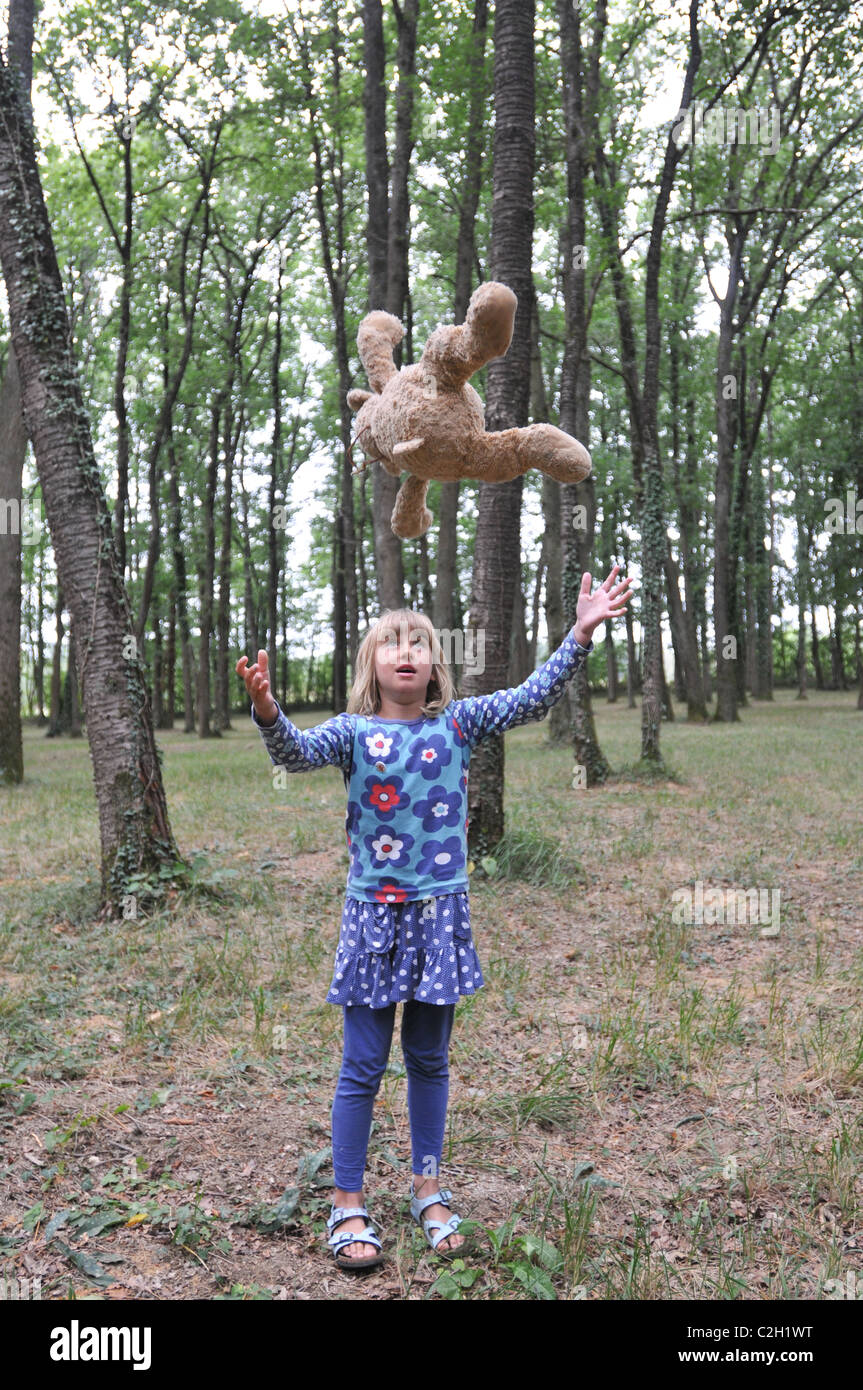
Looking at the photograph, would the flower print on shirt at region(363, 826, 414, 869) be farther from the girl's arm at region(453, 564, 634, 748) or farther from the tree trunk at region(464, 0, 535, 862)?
the tree trunk at region(464, 0, 535, 862)

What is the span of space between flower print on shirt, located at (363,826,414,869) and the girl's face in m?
0.43

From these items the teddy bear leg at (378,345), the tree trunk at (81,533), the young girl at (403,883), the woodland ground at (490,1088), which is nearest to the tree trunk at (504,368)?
the woodland ground at (490,1088)

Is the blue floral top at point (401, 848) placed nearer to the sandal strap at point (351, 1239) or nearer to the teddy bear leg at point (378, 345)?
the sandal strap at point (351, 1239)

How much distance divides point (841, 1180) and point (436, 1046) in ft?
4.85

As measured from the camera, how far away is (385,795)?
10.1 feet

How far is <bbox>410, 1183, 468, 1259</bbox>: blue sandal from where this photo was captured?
3.01 metres

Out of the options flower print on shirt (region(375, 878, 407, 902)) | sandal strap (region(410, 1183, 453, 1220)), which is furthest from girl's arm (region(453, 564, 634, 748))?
sandal strap (region(410, 1183, 453, 1220))

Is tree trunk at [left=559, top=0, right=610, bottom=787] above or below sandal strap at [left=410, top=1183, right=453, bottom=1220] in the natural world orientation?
above

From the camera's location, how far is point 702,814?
1069 cm

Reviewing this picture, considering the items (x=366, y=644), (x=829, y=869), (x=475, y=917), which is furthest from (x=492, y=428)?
(x=366, y=644)

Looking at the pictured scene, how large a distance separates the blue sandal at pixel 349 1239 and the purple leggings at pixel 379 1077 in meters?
0.07

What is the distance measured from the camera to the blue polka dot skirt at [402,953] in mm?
2973

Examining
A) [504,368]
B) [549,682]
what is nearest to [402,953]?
[549,682]

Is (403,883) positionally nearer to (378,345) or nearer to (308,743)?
(308,743)
